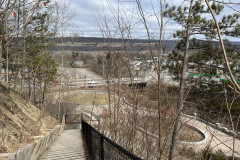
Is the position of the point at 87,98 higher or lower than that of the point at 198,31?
lower

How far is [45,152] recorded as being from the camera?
506 cm

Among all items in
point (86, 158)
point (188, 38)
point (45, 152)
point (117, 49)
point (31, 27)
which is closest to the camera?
point (86, 158)

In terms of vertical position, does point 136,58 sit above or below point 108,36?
below

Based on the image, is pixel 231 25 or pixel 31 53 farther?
pixel 31 53

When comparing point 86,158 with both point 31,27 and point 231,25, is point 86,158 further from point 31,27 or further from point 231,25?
point 31,27

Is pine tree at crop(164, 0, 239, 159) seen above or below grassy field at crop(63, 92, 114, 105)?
above

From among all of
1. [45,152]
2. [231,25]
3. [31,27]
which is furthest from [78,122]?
[231,25]

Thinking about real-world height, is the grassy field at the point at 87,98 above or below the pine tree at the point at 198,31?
below

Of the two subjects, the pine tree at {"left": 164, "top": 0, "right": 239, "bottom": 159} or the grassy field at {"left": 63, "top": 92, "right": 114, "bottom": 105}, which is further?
the grassy field at {"left": 63, "top": 92, "right": 114, "bottom": 105}

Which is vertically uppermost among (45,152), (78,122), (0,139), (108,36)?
(108,36)

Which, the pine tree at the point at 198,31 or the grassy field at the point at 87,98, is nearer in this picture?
the pine tree at the point at 198,31

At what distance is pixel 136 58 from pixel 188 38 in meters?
5.02

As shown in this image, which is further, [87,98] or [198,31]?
[87,98]

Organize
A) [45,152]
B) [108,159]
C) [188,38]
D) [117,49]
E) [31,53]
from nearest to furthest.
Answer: [108,159], [45,152], [117,49], [188,38], [31,53]
